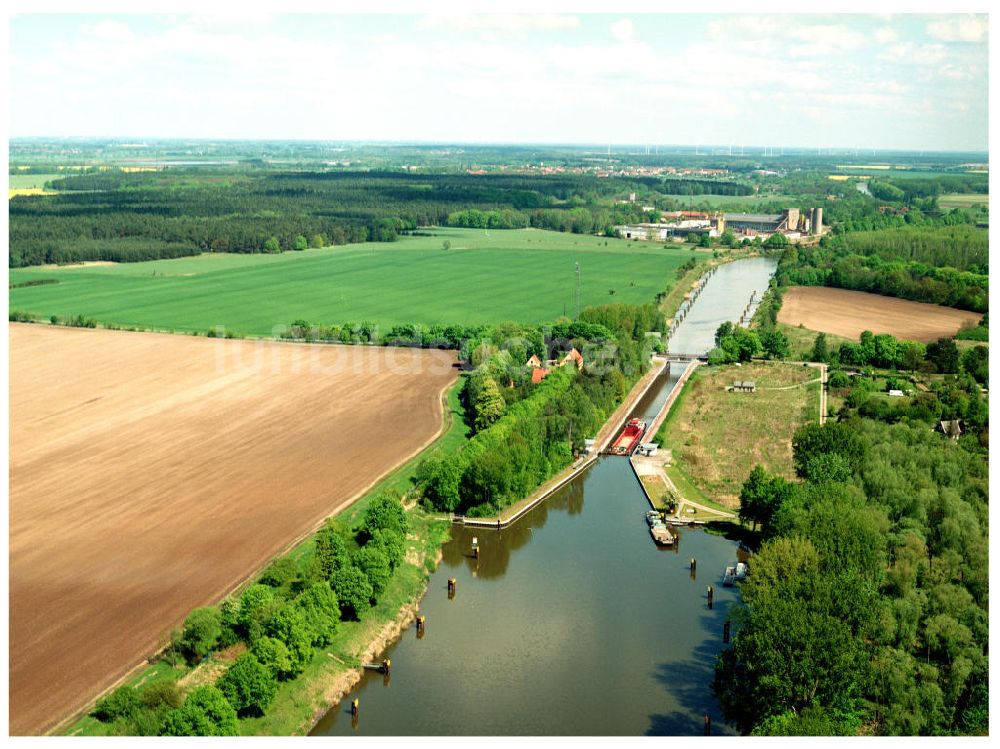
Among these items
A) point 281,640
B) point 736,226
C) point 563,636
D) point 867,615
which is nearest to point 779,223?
point 736,226

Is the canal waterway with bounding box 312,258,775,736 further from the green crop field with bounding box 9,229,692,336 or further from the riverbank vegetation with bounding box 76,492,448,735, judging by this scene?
the green crop field with bounding box 9,229,692,336

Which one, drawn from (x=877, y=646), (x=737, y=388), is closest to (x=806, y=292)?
(x=737, y=388)

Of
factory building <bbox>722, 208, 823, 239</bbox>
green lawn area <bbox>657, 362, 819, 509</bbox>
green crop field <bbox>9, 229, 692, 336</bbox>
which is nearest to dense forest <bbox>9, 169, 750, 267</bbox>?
green crop field <bbox>9, 229, 692, 336</bbox>

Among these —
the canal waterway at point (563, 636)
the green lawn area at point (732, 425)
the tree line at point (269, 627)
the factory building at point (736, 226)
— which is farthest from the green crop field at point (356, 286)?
the tree line at point (269, 627)

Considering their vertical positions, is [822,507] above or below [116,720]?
above

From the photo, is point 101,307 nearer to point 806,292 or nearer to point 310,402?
point 310,402

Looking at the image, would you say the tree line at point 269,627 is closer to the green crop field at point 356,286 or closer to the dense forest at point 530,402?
the dense forest at point 530,402
